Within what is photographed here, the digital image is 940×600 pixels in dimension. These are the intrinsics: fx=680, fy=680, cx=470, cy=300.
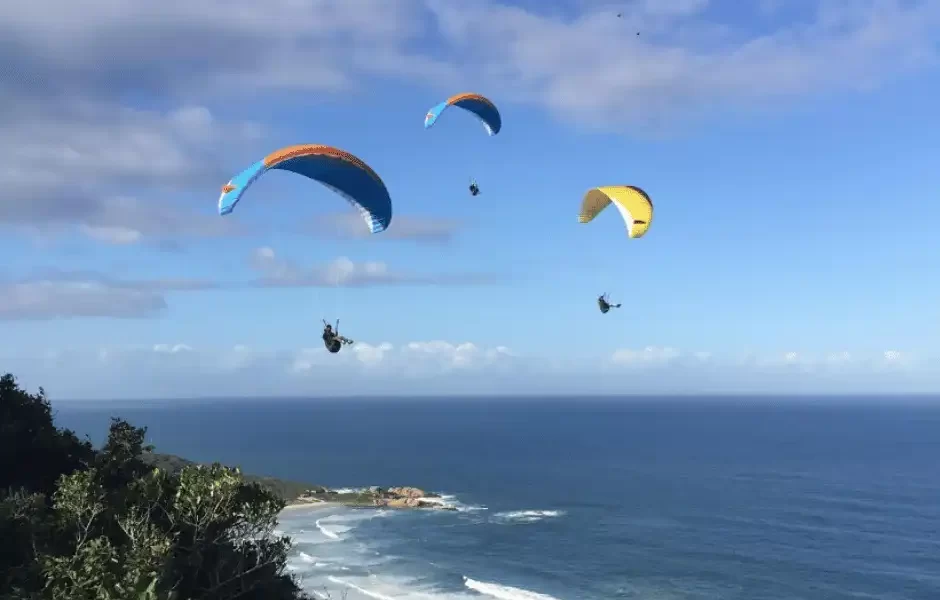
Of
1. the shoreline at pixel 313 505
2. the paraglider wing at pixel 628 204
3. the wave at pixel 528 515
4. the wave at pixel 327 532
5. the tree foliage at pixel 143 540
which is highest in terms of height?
the paraglider wing at pixel 628 204

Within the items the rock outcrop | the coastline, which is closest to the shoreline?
the coastline

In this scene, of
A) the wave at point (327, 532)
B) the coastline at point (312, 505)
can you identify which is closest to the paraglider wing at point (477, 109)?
the wave at point (327, 532)

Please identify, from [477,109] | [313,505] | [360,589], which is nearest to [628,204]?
[477,109]

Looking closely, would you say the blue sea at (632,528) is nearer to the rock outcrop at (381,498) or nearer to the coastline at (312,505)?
the coastline at (312,505)

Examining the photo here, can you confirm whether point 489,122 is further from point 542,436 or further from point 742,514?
point 542,436

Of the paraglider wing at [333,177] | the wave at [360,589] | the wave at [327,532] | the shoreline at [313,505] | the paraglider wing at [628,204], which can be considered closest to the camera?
the paraglider wing at [333,177]

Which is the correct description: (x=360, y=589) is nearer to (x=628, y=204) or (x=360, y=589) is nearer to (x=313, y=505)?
(x=628, y=204)
